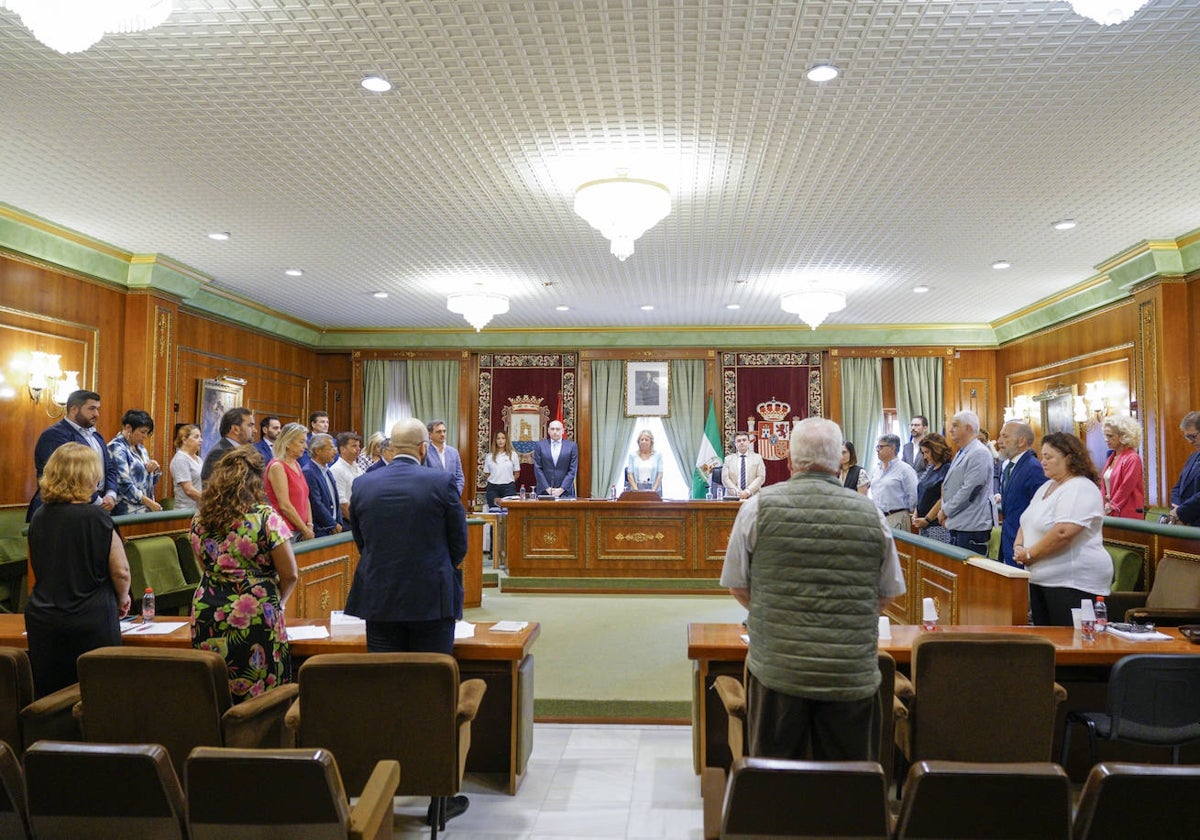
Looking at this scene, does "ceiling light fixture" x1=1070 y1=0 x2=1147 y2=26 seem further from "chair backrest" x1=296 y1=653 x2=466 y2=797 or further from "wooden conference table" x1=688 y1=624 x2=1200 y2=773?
"chair backrest" x1=296 y1=653 x2=466 y2=797

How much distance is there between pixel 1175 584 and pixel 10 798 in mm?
5127

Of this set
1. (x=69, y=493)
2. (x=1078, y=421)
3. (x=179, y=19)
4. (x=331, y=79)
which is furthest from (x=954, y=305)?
(x=69, y=493)

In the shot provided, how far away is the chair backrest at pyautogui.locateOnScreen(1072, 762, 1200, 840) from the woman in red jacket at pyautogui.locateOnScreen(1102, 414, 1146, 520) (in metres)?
4.91

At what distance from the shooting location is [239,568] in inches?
115

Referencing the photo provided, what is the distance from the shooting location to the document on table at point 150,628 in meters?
3.55

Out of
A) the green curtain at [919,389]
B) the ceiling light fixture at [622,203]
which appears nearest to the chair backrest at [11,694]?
the ceiling light fixture at [622,203]

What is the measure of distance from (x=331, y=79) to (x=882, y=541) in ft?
11.2

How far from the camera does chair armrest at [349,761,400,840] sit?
1.89m

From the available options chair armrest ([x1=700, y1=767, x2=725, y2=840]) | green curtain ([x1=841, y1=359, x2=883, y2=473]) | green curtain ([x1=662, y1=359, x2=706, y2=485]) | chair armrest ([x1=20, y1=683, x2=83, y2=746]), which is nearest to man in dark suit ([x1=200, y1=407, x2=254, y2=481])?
chair armrest ([x1=20, y1=683, x2=83, y2=746])

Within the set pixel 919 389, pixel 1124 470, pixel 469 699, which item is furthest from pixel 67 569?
pixel 919 389

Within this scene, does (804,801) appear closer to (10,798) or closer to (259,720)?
(10,798)

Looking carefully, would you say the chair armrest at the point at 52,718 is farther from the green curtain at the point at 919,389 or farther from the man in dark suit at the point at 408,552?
the green curtain at the point at 919,389

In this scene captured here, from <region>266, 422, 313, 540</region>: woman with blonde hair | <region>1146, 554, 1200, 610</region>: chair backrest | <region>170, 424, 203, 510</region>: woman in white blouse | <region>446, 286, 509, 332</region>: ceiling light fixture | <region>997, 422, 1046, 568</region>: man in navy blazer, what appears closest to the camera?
<region>1146, 554, 1200, 610</region>: chair backrest

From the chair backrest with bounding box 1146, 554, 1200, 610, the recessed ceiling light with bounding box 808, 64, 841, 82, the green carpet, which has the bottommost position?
the green carpet
